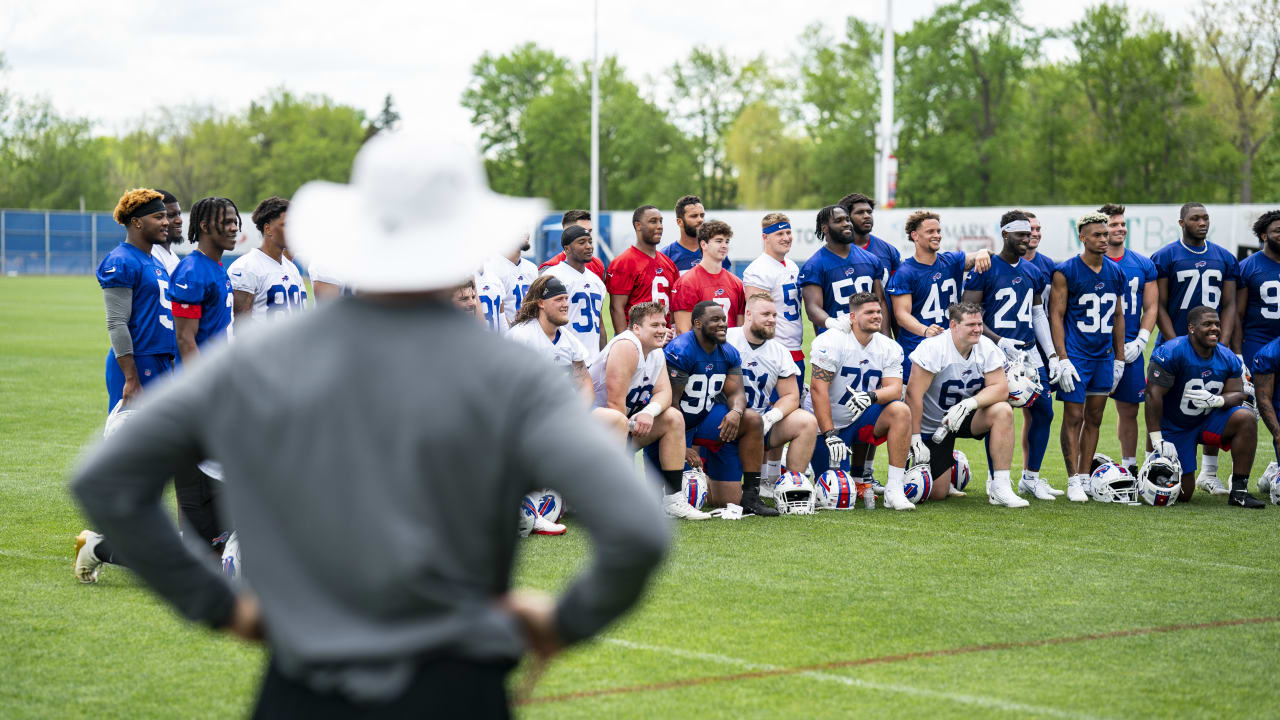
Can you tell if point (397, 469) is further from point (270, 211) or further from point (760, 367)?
point (760, 367)

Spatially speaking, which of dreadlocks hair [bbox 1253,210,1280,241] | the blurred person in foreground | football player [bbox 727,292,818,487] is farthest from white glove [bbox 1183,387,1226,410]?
the blurred person in foreground

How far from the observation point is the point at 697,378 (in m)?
9.46

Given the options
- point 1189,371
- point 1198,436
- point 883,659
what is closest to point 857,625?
point 883,659

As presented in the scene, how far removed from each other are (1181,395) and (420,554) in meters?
9.40

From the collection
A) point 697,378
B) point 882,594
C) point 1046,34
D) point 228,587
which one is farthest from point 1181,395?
point 1046,34

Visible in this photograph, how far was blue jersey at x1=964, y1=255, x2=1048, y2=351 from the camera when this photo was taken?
10422 millimetres

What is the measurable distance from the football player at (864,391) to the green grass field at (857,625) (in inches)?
21.2

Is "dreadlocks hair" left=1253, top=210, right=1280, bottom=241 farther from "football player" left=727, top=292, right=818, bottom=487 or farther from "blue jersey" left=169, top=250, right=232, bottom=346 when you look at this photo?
"blue jersey" left=169, top=250, right=232, bottom=346

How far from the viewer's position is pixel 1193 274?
11.0 m

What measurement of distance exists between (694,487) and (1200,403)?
4043 mm

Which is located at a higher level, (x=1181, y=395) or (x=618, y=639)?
(x=1181, y=395)

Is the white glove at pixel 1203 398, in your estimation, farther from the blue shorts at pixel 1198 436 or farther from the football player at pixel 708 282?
the football player at pixel 708 282

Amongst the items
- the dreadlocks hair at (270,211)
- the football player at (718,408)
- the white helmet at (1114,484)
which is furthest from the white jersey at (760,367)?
the dreadlocks hair at (270,211)

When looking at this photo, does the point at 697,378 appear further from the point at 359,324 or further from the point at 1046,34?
the point at 1046,34
